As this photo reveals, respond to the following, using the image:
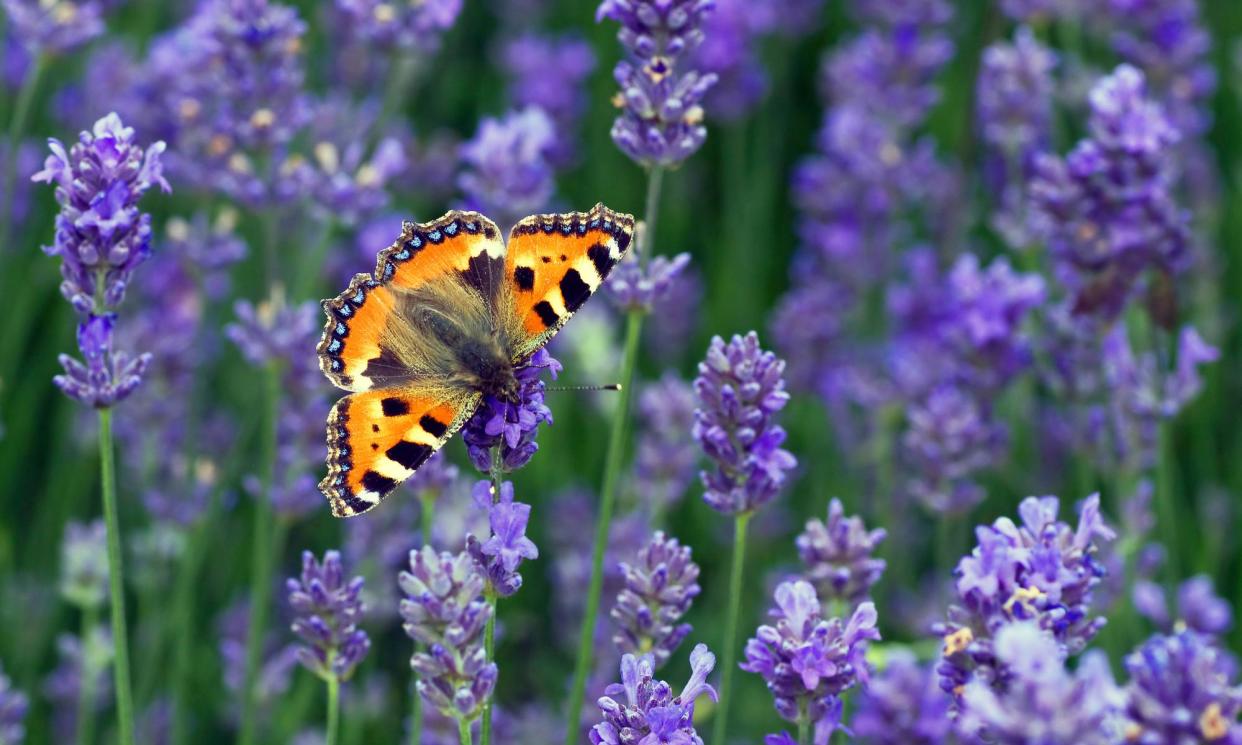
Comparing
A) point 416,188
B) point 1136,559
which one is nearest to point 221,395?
point 416,188

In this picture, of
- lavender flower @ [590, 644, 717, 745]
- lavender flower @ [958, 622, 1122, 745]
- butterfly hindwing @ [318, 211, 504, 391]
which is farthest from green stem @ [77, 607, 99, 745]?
lavender flower @ [958, 622, 1122, 745]

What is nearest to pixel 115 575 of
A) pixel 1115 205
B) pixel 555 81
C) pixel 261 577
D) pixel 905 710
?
pixel 261 577

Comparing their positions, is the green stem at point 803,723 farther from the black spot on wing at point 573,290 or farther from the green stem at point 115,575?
the green stem at point 115,575

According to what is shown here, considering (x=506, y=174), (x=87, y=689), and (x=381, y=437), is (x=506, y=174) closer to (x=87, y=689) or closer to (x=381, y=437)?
(x=381, y=437)

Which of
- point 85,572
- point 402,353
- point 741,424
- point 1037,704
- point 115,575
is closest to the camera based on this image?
point 1037,704

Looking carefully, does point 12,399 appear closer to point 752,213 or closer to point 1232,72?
point 752,213

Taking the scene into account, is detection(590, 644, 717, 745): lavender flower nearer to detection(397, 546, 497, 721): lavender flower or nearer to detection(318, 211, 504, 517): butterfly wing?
detection(397, 546, 497, 721): lavender flower

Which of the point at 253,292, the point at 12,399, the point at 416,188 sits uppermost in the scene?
the point at 416,188
